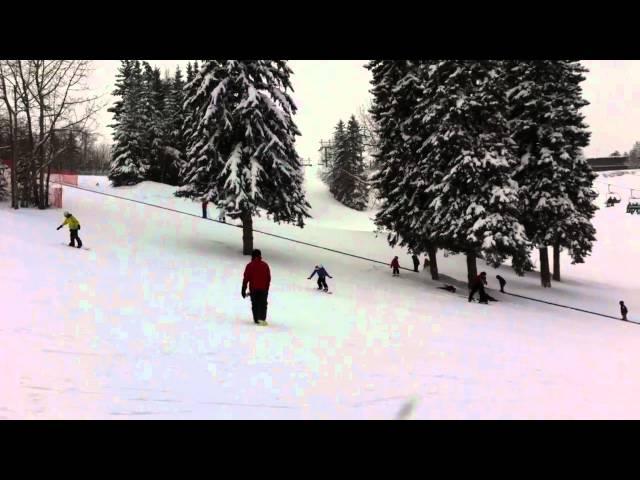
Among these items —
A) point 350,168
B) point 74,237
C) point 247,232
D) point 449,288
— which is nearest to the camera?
point 74,237

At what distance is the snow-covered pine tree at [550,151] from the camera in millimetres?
27438

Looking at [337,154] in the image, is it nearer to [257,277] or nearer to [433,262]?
[433,262]

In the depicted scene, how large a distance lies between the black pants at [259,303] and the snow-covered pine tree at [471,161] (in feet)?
44.7

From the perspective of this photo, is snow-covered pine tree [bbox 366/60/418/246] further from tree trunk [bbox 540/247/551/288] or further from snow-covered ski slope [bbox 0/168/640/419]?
tree trunk [bbox 540/247/551/288]

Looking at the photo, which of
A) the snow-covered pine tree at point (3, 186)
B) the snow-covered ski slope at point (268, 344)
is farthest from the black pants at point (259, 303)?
the snow-covered pine tree at point (3, 186)

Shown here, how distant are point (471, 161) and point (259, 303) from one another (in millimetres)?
14952

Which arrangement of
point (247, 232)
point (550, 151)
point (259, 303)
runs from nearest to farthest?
point (259, 303), point (247, 232), point (550, 151)

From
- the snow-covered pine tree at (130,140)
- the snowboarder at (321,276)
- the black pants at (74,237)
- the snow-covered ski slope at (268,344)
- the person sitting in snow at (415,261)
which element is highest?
the snow-covered pine tree at (130,140)

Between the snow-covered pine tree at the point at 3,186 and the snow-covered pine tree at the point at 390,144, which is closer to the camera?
the snow-covered pine tree at the point at 390,144

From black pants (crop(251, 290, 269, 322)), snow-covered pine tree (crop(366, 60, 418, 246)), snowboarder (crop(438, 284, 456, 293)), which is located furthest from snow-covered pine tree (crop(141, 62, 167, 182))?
black pants (crop(251, 290, 269, 322))

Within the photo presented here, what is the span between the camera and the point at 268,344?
970 centimetres

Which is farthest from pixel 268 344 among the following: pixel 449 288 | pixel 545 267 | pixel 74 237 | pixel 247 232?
pixel 545 267

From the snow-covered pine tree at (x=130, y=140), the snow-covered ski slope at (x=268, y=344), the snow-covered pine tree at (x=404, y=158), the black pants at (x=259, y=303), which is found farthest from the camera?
the snow-covered pine tree at (x=130, y=140)

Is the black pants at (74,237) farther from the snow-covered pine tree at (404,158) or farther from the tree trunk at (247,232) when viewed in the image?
the snow-covered pine tree at (404,158)
